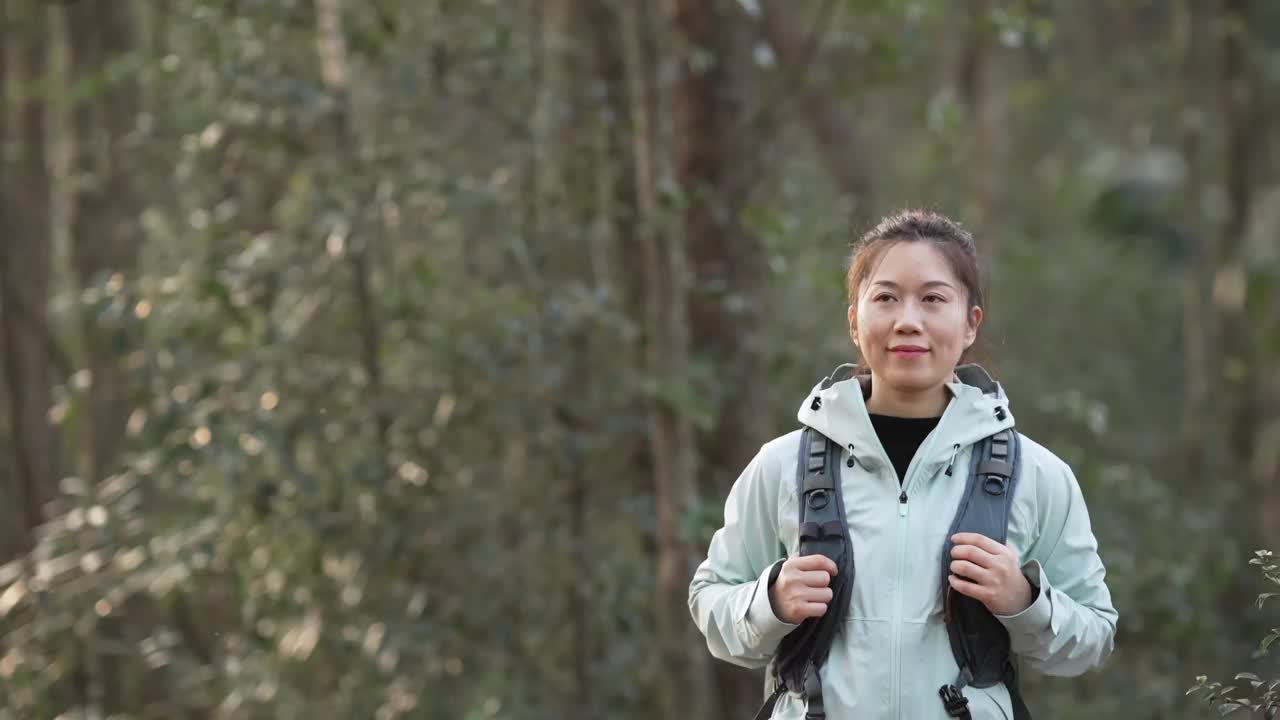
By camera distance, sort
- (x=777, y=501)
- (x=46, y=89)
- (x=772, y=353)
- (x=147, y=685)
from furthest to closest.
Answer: (x=46, y=89)
(x=147, y=685)
(x=772, y=353)
(x=777, y=501)

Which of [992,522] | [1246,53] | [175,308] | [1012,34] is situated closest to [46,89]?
[175,308]

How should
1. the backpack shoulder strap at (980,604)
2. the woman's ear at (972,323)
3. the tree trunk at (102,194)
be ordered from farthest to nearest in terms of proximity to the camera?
the tree trunk at (102,194) < the woman's ear at (972,323) < the backpack shoulder strap at (980,604)

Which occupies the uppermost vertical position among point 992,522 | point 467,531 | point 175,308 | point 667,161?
point 667,161

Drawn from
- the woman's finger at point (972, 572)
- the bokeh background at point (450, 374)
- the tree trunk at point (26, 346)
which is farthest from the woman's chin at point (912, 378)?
the tree trunk at point (26, 346)

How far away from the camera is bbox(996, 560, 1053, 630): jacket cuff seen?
2629mm

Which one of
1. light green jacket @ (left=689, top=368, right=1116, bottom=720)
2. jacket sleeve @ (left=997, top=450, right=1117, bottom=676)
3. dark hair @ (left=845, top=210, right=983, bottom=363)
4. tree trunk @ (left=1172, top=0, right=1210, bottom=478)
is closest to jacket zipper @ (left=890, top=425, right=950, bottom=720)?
light green jacket @ (left=689, top=368, right=1116, bottom=720)

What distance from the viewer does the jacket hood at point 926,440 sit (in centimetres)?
276

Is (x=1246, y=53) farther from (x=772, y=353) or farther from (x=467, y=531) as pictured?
(x=467, y=531)

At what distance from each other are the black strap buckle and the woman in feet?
0.06

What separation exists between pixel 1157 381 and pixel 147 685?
11685 millimetres

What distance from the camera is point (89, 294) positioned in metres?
5.84

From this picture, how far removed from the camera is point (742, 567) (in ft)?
9.67

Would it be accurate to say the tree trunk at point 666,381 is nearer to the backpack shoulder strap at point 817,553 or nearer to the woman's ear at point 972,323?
the woman's ear at point 972,323

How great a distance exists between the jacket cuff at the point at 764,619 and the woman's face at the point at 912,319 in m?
0.43
